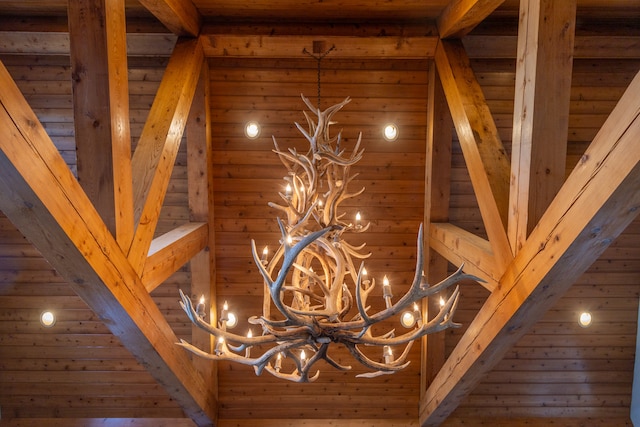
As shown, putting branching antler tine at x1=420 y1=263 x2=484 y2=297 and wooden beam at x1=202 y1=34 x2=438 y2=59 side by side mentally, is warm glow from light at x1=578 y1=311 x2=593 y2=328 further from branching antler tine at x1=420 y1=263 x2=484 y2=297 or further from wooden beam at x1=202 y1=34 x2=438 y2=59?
branching antler tine at x1=420 y1=263 x2=484 y2=297

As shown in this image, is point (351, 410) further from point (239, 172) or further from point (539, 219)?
point (539, 219)

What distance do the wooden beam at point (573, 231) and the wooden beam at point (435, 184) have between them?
4.19 ft

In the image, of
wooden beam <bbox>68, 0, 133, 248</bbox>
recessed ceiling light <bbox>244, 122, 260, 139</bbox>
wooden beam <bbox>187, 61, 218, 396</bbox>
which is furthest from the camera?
recessed ceiling light <bbox>244, 122, 260, 139</bbox>

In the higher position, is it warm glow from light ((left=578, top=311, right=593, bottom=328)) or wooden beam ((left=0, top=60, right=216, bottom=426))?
warm glow from light ((left=578, top=311, right=593, bottom=328))

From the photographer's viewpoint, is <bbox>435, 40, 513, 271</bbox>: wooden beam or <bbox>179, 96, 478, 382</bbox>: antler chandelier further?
<bbox>435, 40, 513, 271</bbox>: wooden beam

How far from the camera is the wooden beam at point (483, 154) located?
6.48 ft

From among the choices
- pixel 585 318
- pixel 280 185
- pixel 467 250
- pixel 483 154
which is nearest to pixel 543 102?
pixel 483 154

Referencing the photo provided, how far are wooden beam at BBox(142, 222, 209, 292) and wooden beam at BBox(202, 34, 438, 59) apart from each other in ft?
4.68

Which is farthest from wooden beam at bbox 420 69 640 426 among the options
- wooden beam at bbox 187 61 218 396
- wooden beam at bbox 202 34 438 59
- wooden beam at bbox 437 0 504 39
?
wooden beam at bbox 187 61 218 396

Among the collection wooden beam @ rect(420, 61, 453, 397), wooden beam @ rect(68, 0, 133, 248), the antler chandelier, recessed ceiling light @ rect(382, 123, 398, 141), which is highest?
recessed ceiling light @ rect(382, 123, 398, 141)

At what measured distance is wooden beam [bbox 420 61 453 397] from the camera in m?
3.37

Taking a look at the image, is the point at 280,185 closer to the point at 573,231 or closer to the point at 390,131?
the point at 390,131

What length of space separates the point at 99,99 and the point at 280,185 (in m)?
2.18

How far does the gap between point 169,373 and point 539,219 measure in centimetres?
→ 230
